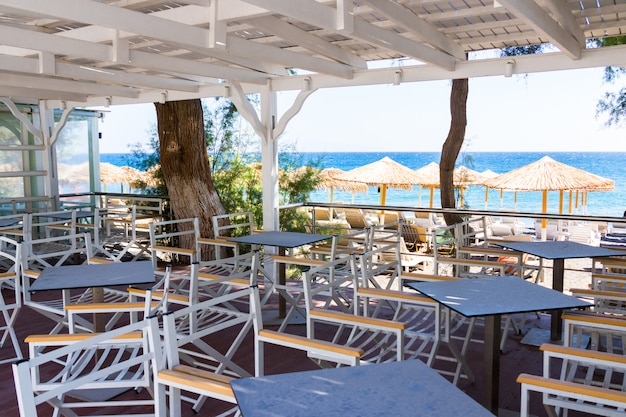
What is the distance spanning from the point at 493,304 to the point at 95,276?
2343 millimetres

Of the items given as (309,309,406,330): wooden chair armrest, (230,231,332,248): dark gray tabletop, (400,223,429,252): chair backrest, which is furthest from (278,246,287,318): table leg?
(400,223,429,252): chair backrest

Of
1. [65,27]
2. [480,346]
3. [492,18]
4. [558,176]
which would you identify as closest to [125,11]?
[65,27]

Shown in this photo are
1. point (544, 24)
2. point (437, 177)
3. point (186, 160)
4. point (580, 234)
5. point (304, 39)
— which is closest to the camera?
point (544, 24)

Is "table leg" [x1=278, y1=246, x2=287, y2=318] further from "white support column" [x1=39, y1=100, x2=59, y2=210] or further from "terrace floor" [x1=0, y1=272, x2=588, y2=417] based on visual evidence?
"white support column" [x1=39, y1=100, x2=59, y2=210]

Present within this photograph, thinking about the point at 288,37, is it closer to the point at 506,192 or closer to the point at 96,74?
the point at 96,74

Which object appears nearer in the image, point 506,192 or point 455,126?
point 455,126

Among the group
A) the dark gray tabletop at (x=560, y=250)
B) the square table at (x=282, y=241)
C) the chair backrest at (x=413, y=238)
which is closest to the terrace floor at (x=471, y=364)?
the square table at (x=282, y=241)

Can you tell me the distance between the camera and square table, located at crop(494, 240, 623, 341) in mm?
4619

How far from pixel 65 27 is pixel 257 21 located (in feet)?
7.00

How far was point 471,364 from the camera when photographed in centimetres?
433

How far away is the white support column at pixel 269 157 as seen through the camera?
6914mm

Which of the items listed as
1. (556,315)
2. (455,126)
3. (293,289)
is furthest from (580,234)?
(293,289)

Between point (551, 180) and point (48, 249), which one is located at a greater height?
point (551, 180)

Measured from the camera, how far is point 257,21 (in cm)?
425
